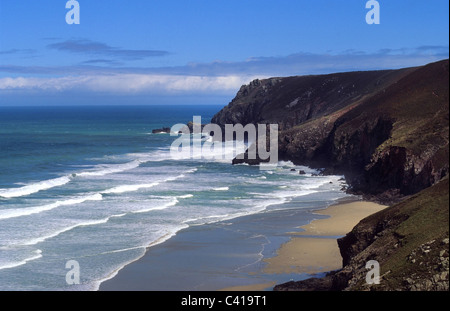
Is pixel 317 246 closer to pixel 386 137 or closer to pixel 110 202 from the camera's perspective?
pixel 110 202

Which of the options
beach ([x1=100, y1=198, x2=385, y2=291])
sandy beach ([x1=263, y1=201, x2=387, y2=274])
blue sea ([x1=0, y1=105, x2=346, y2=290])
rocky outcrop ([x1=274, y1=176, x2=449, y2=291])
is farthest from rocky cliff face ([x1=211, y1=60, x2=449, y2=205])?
rocky outcrop ([x1=274, y1=176, x2=449, y2=291])

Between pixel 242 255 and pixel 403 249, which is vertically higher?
pixel 403 249

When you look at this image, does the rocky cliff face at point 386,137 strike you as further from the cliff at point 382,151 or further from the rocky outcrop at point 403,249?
the rocky outcrop at point 403,249

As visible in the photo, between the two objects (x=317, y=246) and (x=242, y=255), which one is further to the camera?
(x=317, y=246)

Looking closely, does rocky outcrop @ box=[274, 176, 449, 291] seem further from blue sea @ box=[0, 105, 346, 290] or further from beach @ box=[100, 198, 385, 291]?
blue sea @ box=[0, 105, 346, 290]

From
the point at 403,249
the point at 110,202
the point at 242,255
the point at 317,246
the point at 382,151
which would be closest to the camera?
the point at 403,249

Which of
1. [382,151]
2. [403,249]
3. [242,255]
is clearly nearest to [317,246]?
[242,255]
